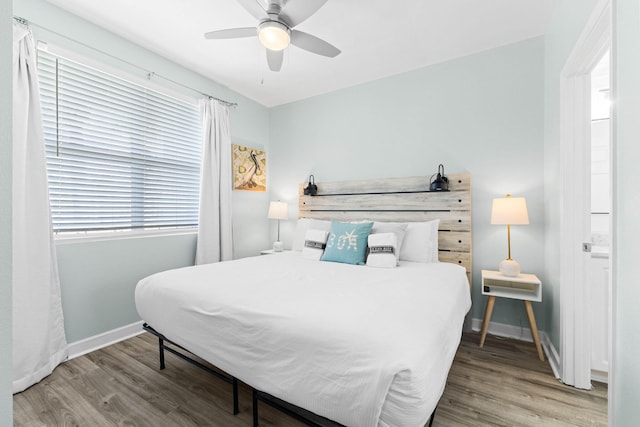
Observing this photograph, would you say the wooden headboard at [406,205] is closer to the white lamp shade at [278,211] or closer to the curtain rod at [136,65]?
the white lamp shade at [278,211]

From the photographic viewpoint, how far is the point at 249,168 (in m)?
4.00

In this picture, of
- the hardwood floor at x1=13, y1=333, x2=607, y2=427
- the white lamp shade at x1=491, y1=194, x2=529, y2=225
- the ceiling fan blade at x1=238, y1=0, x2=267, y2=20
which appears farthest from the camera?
the white lamp shade at x1=491, y1=194, x2=529, y2=225

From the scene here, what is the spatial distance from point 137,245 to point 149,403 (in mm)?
1520

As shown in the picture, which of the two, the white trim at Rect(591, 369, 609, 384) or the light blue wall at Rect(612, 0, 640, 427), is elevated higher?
the light blue wall at Rect(612, 0, 640, 427)

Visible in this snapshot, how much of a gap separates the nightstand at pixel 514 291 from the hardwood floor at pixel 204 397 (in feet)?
0.80

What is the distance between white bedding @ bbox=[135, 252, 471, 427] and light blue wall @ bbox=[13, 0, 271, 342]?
785 millimetres

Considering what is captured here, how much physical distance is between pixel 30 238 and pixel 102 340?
1082 millimetres

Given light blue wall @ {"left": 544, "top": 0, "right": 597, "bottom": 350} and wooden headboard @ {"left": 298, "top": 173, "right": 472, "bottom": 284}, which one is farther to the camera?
wooden headboard @ {"left": 298, "top": 173, "right": 472, "bottom": 284}

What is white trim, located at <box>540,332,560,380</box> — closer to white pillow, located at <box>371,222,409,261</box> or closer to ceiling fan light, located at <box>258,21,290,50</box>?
white pillow, located at <box>371,222,409,261</box>

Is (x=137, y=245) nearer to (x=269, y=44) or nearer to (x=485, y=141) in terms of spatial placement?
(x=269, y=44)

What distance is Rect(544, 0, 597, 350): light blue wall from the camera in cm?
194

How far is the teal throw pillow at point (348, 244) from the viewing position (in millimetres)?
2652

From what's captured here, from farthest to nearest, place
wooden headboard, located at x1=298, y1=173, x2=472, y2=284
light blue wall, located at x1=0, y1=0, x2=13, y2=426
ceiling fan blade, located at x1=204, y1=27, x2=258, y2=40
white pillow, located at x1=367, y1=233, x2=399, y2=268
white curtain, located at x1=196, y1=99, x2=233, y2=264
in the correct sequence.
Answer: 1. white curtain, located at x1=196, y1=99, x2=233, y2=264
2. wooden headboard, located at x1=298, y1=173, x2=472, y2=284
3. white pillow, located at x1=367, y1=233, x2=399, y2=268
4. ceiling fan blade, located at x1=204, y1=27, x2=258, y2=40
5. light blue wall, located at x1=0, y1=0, x2=13, y2=426

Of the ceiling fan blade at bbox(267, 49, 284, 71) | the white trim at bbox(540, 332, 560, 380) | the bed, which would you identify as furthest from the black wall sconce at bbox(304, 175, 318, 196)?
the white trim at bbox(540, 332, 560, 380)
